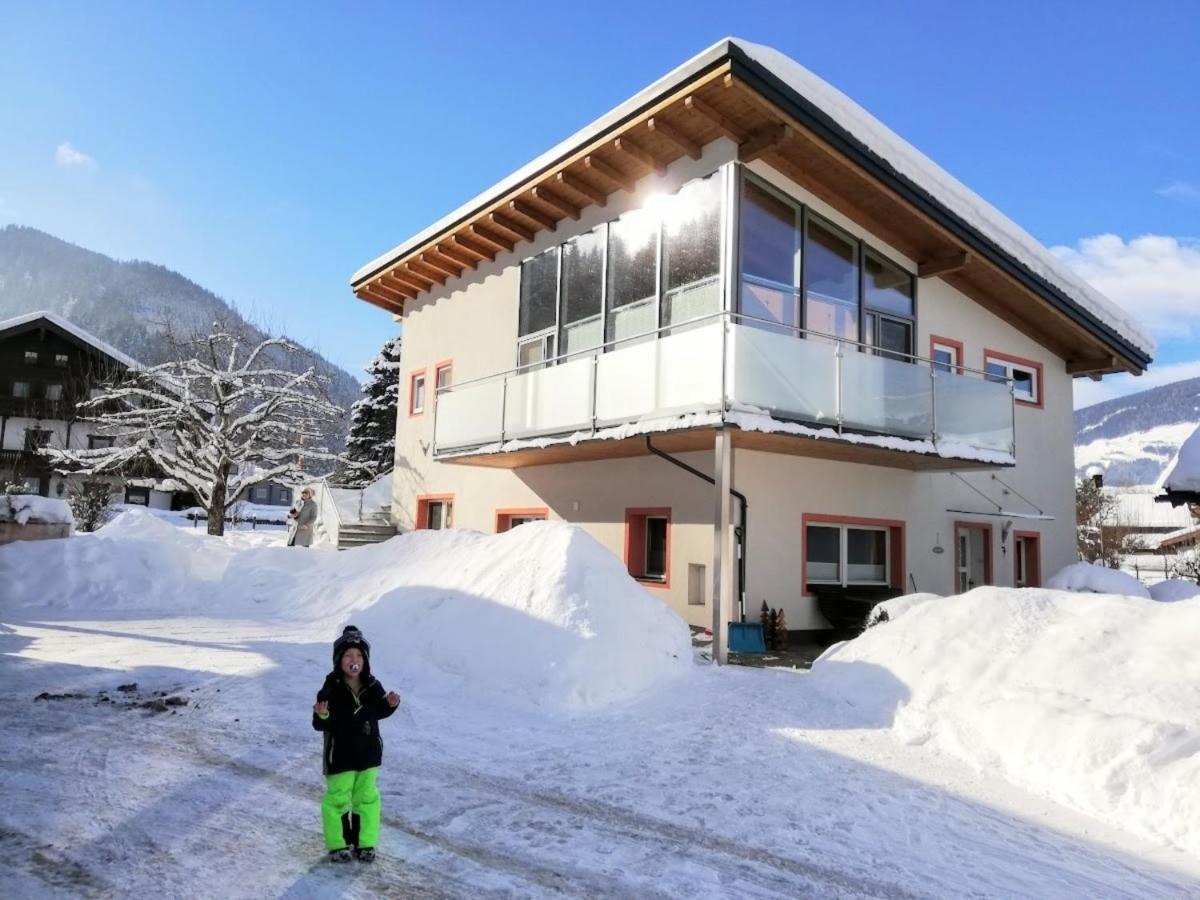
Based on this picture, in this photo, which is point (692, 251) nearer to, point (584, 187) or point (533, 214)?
point (584, 187)

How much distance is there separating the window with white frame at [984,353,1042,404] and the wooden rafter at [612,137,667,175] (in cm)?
813

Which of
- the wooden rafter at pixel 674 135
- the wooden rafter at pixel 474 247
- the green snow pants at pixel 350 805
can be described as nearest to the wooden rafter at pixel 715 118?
the wooden rafter at pixel 674 135

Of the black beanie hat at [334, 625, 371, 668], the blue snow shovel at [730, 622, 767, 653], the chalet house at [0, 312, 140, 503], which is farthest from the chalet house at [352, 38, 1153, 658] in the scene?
the chalet house at [0, 312, 140, 503]

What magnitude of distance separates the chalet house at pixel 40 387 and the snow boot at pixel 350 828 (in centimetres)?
4362

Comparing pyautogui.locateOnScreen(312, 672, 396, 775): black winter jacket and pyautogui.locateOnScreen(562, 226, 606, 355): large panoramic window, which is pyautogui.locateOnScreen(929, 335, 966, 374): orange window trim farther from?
pyautogui.locateOnScreen(312, 672, 396, 775): black winter jacket

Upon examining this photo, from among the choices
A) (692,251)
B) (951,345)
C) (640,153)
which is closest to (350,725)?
(692,251)

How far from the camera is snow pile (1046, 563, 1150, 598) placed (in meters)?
12.7

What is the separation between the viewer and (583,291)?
14148mm

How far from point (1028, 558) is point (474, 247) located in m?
13.3

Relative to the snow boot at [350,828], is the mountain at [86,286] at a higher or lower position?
higher

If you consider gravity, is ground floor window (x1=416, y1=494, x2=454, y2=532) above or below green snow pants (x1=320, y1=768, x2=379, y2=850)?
above

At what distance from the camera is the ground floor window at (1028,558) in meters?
16.0

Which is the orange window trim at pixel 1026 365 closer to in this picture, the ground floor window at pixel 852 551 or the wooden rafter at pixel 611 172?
the ground floor window at pixel 852 551

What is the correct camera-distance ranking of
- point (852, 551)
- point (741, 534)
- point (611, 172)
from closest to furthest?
point (741, 534)
point (611, 172)
point (852, 551)
